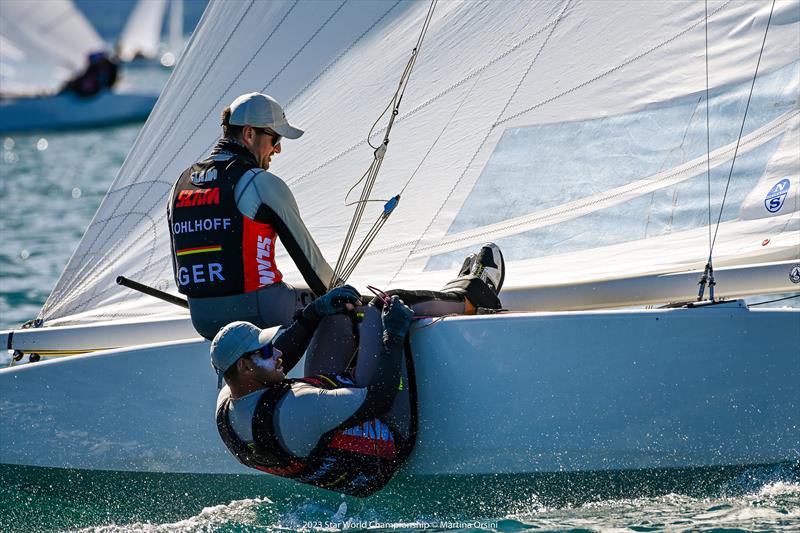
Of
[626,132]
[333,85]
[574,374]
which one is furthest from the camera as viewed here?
[333,85]

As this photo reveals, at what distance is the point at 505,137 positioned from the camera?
359 centimetres

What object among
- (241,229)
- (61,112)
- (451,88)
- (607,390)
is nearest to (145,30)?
(61,112)

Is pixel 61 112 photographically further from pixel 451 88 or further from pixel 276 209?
pixel 276 209

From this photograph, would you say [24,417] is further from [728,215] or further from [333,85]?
[728,215]

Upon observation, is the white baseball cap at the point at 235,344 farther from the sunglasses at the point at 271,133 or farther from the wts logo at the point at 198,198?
the sunglasses at the point at 271,133

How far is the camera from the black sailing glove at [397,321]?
2.97 meters

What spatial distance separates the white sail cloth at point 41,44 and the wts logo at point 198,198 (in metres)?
13.4

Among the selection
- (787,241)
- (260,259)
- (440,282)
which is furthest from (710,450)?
(260,259)

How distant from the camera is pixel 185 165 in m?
3.80

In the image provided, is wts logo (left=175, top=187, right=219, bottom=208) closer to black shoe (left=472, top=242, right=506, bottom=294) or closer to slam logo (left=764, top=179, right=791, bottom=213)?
black shoe (left=472, top=242, right=506, bottom=294)

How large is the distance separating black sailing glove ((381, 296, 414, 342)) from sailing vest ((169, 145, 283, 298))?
0.40m

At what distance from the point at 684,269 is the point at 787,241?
28 centimetres

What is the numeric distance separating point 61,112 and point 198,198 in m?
16.7

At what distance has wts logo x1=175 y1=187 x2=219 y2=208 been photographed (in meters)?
3.16
